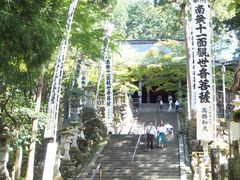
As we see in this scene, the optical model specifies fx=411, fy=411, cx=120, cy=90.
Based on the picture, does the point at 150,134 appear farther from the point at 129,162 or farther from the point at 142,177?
the point at 142,177

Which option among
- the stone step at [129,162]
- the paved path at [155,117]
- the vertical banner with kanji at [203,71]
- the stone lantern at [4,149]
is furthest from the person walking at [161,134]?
the stone lantern at [4,149]

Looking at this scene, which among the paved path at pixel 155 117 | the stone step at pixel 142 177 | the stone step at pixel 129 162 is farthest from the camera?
the paved path at pixel 155 117

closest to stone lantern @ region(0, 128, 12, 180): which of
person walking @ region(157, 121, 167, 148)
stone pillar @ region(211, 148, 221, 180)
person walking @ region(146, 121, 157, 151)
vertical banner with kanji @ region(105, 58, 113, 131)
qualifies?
stone pillar @ region(211, 148, 221, 180)

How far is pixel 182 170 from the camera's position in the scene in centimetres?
1548

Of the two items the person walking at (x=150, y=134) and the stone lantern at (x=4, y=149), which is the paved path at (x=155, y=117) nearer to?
the person walking at (x=150, y=134)

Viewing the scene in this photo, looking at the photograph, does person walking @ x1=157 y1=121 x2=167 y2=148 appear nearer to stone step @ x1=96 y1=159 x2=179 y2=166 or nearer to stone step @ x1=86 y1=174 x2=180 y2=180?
stone step @ x1=96 y1=159 x2=179 y2=166

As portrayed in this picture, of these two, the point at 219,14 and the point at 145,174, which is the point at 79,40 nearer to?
the point at 145,174

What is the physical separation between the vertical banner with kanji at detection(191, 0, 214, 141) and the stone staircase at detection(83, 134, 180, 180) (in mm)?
3950

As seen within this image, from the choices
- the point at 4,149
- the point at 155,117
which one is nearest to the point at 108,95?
the point at 155,117

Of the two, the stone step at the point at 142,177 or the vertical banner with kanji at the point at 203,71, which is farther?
the stone step at the point at 142,177

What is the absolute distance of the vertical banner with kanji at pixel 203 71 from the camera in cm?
1184

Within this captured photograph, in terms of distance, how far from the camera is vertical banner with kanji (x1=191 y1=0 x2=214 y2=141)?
38.9ft

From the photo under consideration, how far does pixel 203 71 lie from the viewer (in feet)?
40.1

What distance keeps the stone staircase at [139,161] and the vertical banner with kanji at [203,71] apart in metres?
3.95
